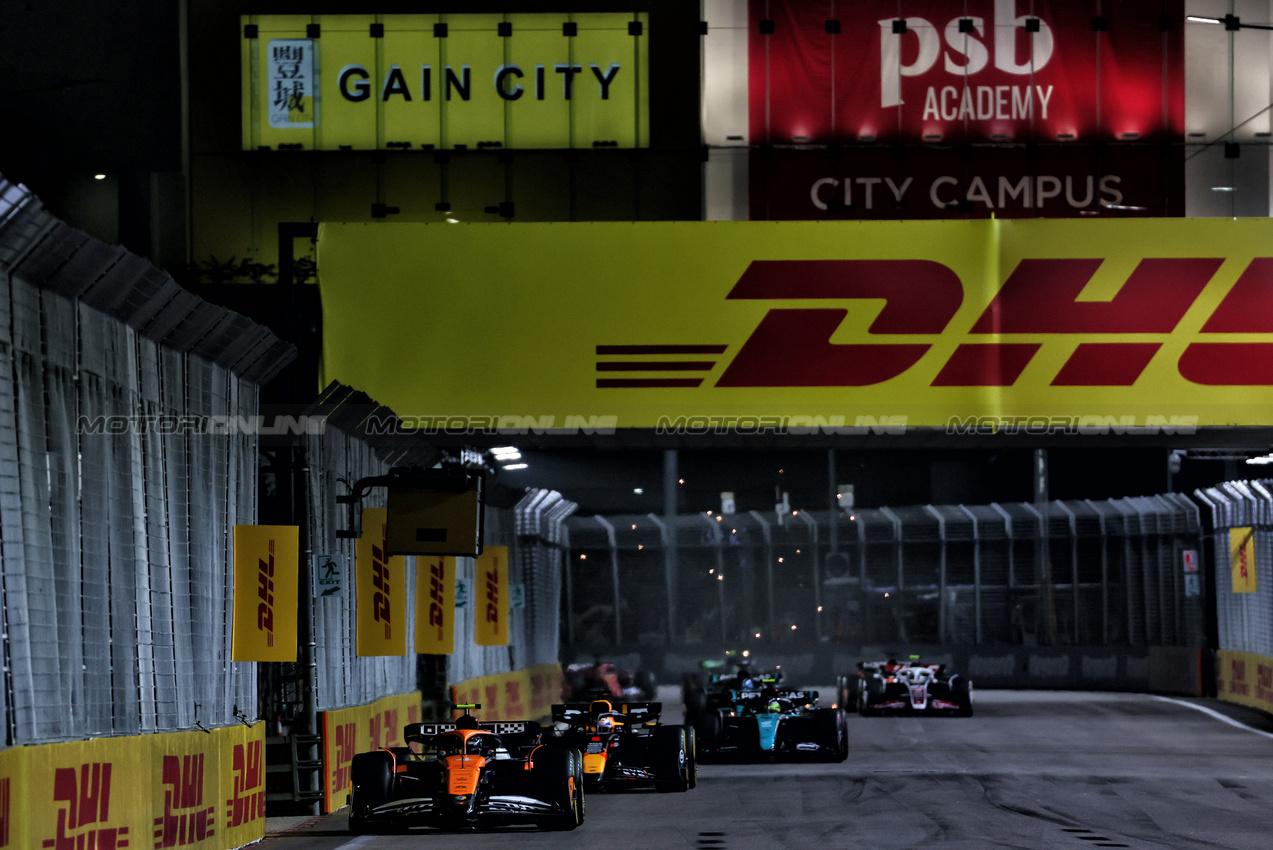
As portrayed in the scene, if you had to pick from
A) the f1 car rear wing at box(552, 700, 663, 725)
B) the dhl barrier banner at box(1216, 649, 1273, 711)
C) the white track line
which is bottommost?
the white track line

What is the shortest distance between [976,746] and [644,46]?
390 inches

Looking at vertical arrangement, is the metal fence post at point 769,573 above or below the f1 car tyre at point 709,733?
above

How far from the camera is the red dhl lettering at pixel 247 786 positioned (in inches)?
502

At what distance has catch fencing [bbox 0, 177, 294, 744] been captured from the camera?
9359mm

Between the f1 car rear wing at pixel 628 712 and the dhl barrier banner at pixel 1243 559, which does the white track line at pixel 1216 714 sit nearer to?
the dhl barrier banner at pixel 1243 559

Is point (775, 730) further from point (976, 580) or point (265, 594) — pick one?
point (976, 580)

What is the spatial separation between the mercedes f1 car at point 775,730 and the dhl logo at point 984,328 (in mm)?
5904

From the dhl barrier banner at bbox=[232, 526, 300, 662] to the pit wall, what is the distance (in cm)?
2564

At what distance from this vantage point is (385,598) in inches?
709

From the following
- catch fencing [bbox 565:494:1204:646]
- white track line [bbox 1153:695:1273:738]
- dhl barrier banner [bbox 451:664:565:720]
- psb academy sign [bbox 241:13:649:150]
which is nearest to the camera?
psb academy sign [bbox 241:13:649:150]

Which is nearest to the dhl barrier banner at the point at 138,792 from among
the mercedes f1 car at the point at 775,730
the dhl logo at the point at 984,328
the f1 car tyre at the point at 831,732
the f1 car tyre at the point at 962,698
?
the dhl logo at the point at 984,328

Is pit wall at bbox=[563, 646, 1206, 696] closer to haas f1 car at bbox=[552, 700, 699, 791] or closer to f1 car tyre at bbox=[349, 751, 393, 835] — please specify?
haas f1 car at bbox=[552, 700, 699, 791]

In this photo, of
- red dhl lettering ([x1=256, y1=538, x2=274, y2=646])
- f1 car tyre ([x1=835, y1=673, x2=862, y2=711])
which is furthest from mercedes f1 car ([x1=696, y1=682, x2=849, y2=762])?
f1 car tyre ([x1=835, y1=673, x2=862, y2=711])

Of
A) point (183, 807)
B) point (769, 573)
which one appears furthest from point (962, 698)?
point (183, 807)
